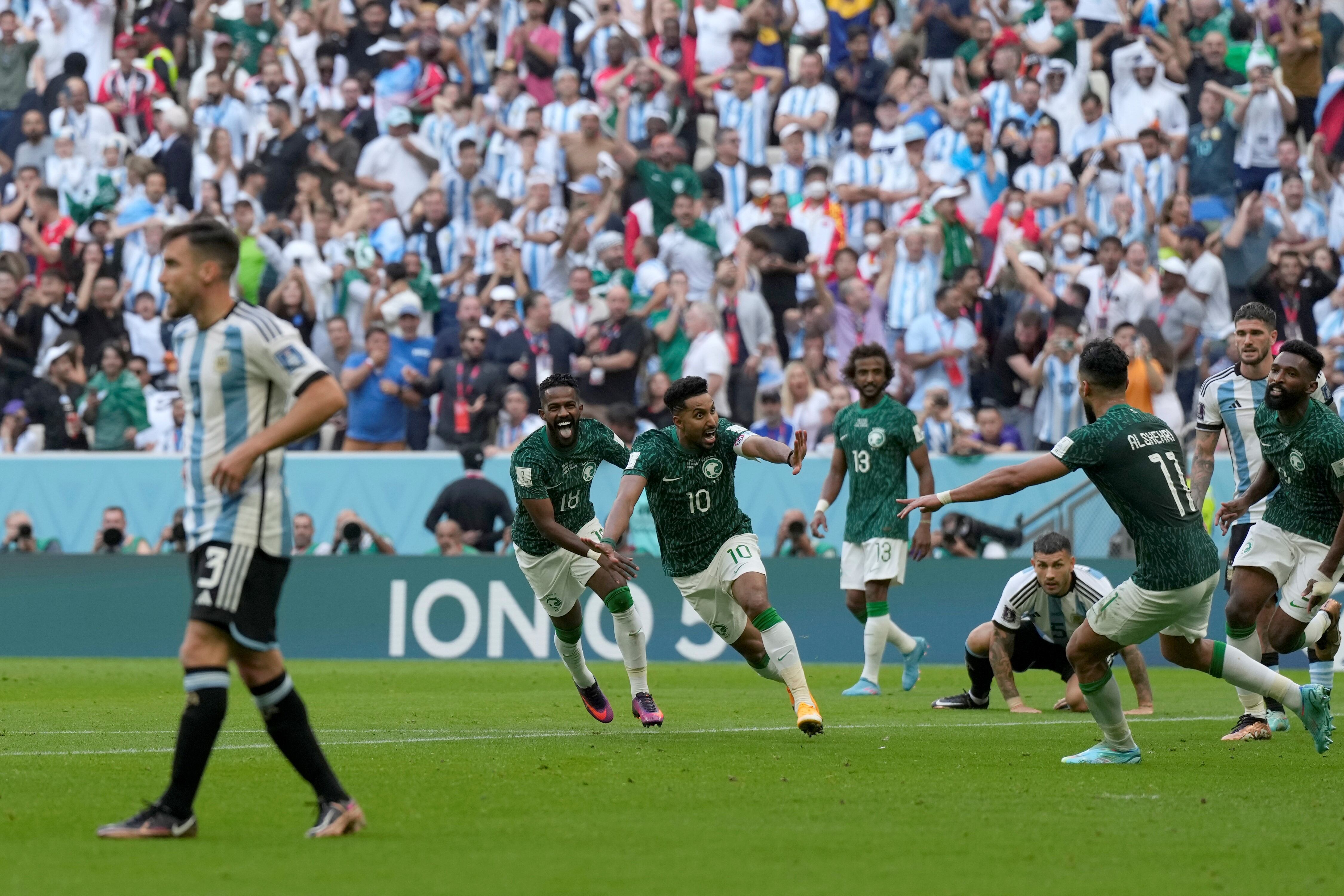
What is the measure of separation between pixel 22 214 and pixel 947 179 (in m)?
12.5

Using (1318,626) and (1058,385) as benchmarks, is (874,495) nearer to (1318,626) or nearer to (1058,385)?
(1318,626)

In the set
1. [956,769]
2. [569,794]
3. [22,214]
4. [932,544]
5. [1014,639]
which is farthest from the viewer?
[22,214]

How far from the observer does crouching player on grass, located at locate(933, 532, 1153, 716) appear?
12844mm

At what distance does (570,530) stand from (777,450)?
2.05m

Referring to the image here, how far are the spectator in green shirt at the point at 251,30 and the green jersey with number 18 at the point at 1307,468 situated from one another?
19597 mm

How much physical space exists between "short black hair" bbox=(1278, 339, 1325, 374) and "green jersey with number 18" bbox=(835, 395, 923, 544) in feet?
15.0

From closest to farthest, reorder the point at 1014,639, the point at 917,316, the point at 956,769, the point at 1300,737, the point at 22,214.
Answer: the point at 956,769 → the point at 1300,737 → the point at 1014,639 → the point at 917,316 → the point at 22,214

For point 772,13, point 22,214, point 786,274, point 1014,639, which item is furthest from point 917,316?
point 22,214

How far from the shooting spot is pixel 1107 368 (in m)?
9.11

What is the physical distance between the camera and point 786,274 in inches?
870

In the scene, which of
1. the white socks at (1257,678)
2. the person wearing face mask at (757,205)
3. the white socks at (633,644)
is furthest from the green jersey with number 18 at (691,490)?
the person wearing face mask at (757,205)

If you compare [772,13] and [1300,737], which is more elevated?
[772,13]

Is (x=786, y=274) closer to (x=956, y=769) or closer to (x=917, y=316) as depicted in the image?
(x=917, y=316)

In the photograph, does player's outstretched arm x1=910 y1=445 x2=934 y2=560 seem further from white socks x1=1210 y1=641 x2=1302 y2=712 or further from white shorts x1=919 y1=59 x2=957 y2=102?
white shorts x1=919 y1=59 x2=957 y2=102
